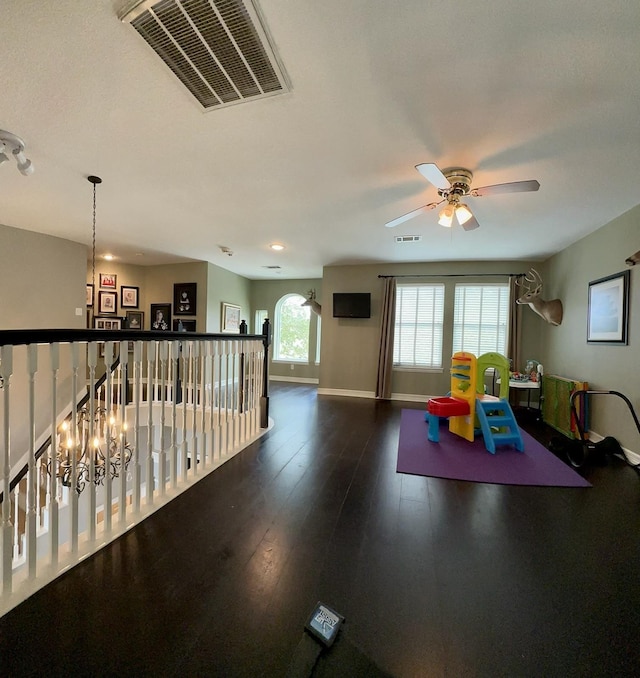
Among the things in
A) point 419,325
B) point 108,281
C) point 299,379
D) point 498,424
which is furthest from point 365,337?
point 108,281

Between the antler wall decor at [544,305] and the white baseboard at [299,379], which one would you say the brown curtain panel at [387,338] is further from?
the white baseboard at [299,379]

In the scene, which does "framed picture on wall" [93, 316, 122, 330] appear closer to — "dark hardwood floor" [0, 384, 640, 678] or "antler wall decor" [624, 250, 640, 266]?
"dark hardwood floor" [0, 384, 640, 678]

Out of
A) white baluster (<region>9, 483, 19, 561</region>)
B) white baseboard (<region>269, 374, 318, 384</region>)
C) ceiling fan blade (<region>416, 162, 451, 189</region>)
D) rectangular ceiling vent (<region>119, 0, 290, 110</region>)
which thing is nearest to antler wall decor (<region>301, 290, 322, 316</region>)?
white baseboard (<region>269, 374, 318, 384</region>)

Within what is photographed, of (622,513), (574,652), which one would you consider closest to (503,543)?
(574,652)

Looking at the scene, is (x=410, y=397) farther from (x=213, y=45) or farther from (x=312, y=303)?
(x=213, y=45)

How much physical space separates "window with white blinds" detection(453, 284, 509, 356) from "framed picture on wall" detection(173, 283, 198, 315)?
513 cm

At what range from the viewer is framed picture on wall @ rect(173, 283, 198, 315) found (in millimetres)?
6082

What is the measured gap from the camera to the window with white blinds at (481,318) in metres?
5.13

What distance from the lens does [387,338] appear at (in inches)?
219

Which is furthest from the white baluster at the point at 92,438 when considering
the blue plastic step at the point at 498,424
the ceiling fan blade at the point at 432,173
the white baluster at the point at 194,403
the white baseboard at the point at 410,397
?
the white baseboard at the point at 410,397

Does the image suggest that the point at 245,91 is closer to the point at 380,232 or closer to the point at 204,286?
the point at 380,232

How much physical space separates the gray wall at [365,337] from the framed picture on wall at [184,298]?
8.87 feet

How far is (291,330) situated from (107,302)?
403cm

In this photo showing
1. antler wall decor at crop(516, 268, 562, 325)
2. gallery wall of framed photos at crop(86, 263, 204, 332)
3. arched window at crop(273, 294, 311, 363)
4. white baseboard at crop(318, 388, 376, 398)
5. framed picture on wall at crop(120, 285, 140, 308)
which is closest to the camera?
antler wall decor at crop(516, 268, 562, 325)
